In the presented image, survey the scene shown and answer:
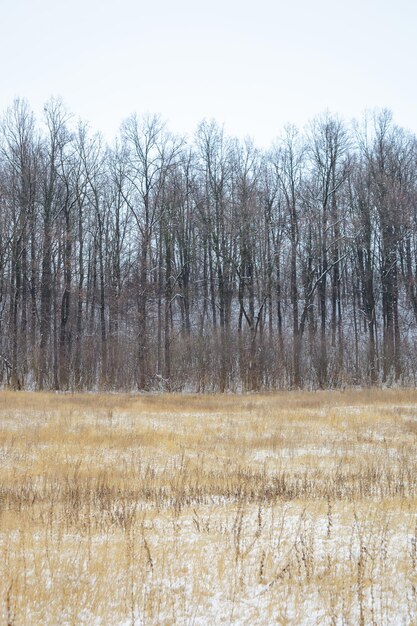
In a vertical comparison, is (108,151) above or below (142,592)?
above

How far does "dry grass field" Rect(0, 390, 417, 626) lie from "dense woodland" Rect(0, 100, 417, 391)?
15.2m

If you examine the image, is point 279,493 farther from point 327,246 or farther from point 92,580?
point 327,246

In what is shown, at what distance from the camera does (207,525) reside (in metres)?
6.00

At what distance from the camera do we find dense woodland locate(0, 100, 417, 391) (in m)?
30.9

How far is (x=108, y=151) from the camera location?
138 feet

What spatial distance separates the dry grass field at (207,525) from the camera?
4.21 meters

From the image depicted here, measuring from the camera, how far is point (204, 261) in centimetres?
4184

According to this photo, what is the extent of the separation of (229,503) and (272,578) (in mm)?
2979

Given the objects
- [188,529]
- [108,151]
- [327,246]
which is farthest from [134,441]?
[108,151]

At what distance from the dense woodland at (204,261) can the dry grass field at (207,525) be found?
49.9ft

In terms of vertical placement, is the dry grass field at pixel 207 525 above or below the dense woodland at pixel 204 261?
below

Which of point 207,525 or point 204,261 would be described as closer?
point 207,525

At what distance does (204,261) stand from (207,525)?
119ft

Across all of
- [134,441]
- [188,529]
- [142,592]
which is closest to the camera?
[142,592]
